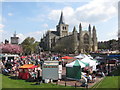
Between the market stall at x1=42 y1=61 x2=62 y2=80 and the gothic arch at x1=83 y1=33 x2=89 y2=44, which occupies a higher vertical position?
the gothic arch at x1=83 y1=33 x2=89 y2=44

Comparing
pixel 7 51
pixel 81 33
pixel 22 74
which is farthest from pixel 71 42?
pixel 22 74

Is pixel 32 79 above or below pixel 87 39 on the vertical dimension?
below

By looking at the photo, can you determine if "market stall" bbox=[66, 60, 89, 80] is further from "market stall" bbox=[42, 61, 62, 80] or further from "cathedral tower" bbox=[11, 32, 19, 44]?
"cathedral tower" bbox=[11, 32, 19, 44]

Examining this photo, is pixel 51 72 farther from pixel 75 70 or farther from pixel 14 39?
pixel 14 39

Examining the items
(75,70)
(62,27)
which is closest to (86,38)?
(62,27)

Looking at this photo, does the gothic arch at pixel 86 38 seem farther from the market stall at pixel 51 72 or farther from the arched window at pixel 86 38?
the market stall at pixel 51 72

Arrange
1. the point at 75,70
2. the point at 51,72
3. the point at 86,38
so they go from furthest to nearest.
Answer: the point at 86,38
the point at 75,70
the point at 51,72

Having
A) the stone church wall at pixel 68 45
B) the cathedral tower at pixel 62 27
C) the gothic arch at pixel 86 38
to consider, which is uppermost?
the cathedral tower at pixel 62 27

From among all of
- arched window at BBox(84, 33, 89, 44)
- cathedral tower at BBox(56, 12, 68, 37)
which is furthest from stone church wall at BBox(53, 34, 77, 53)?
cathedral tower at BBox(56, 12, 68, 37)

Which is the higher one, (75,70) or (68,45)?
(68,45)

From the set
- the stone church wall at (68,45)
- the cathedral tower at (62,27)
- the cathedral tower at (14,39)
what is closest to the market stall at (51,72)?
the stone church wall at (68,45)

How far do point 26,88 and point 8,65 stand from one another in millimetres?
13907

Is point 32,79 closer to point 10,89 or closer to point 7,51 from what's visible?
point 10,89

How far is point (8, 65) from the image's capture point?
977 inches
